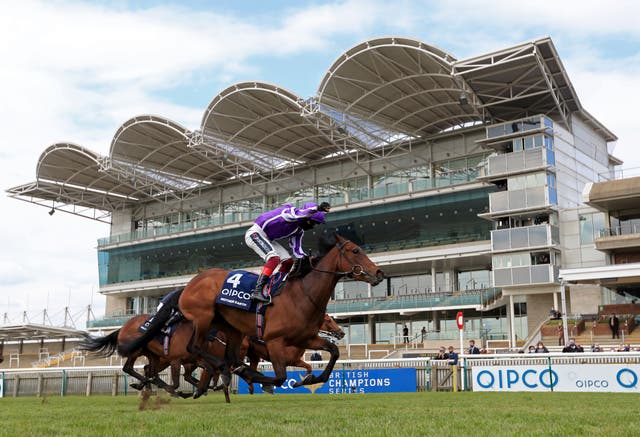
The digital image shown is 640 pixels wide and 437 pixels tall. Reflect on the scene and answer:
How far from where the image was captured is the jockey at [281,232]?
9586mm

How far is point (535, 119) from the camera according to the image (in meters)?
39.1

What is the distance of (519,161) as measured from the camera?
130 feet

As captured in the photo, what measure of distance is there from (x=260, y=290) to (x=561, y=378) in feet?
32.9

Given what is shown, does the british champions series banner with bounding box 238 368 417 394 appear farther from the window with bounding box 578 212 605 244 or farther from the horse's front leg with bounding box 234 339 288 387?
the window with bounding box 578 212 605 244

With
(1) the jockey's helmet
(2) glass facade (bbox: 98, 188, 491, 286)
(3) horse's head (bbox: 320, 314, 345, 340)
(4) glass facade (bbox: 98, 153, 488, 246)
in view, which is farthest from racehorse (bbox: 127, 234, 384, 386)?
(4) glass facade (bbox: 98, 153, 488, 246)

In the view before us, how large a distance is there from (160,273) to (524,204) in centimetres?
3269

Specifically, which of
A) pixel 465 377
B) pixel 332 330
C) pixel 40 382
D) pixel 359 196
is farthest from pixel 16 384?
pixel 359 196

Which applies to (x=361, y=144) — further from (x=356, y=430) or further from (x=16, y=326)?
(x=356, y=430)

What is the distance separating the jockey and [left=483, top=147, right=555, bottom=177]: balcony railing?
31.2 meters

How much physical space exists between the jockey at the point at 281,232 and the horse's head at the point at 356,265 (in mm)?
589

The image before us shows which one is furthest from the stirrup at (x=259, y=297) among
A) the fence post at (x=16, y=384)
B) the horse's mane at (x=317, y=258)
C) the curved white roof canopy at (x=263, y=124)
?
the curved white roof canopy at (x=263, y=124)

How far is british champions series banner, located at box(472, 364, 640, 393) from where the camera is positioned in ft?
51.0

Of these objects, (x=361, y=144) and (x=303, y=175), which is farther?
(x=303, y=175)

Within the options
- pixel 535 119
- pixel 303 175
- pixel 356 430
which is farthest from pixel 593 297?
pixel 356 430
